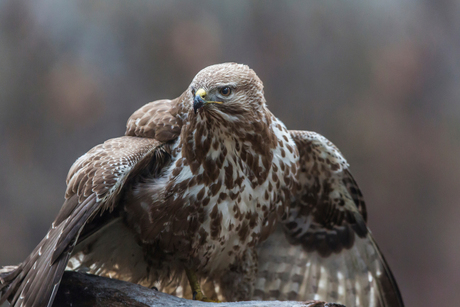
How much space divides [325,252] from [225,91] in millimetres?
1504

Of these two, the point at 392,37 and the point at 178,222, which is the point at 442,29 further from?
the point at 178,222

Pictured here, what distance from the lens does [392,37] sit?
3.23 m

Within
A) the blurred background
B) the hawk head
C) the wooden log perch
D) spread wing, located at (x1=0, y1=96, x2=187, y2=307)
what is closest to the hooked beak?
the hawk head

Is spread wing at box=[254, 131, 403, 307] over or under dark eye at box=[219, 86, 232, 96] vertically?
under

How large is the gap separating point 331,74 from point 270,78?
0.47 metres

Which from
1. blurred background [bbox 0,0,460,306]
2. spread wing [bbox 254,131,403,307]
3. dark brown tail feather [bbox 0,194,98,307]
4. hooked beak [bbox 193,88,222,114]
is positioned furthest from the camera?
blurred background [bbox 0,0,460,306]

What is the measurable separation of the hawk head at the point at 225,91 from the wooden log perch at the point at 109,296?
90 centimetres

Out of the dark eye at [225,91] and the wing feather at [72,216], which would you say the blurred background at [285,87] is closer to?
the wing feather at [72,216]

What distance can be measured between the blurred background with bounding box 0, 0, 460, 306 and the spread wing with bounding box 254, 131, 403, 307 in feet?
1.62

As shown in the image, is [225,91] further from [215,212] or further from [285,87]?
[285,87]

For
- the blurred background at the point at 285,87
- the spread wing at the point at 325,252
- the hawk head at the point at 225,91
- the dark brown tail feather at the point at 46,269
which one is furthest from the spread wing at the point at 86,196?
the spread wing at the point at 325,252

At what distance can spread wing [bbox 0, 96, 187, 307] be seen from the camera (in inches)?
72.9

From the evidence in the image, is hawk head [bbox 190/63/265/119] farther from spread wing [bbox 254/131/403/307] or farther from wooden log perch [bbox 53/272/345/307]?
wooden log perch [bbox 53/272/345/307]

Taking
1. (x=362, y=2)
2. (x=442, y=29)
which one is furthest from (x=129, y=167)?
(x=442, y=29)
